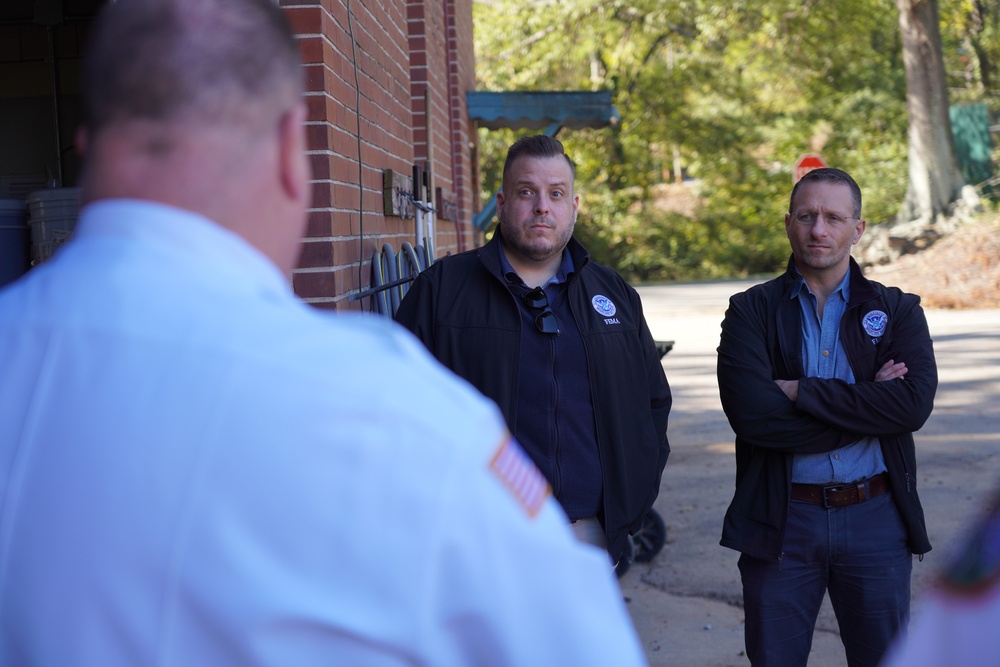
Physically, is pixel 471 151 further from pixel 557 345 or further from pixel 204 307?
pixel 204 307

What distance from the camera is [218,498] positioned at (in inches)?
35.5

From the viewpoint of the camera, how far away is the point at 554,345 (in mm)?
3375

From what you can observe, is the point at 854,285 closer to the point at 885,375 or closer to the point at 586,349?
the point at 885,375

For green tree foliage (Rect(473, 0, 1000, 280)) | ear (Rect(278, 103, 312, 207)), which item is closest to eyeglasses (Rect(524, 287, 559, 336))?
ear (Rect(278, 103, 312, 207))

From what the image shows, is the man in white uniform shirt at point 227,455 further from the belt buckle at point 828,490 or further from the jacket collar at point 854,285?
the jacket collar at point 854,285

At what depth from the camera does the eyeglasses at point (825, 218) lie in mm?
3580

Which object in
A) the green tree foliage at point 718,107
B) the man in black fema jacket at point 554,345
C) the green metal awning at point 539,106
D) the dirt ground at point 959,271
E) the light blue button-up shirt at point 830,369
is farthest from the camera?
the green tree foliage at point 718,107

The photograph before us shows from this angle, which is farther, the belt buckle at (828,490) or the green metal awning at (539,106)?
the green metal awning at (539,106)

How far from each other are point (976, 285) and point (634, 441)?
15014mm

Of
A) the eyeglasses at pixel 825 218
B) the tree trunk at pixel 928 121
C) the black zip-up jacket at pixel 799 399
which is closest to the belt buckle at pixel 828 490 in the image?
the black zip-up jacket at pixel 799 399

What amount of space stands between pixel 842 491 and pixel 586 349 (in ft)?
3.15

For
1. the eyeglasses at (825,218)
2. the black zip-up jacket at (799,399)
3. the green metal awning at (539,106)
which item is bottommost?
the black zip-up jacket at (799,399)

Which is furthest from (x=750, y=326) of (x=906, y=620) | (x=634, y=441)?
(x=906, y=620)

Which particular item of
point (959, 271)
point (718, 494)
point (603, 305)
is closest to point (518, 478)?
point (603, 305)
